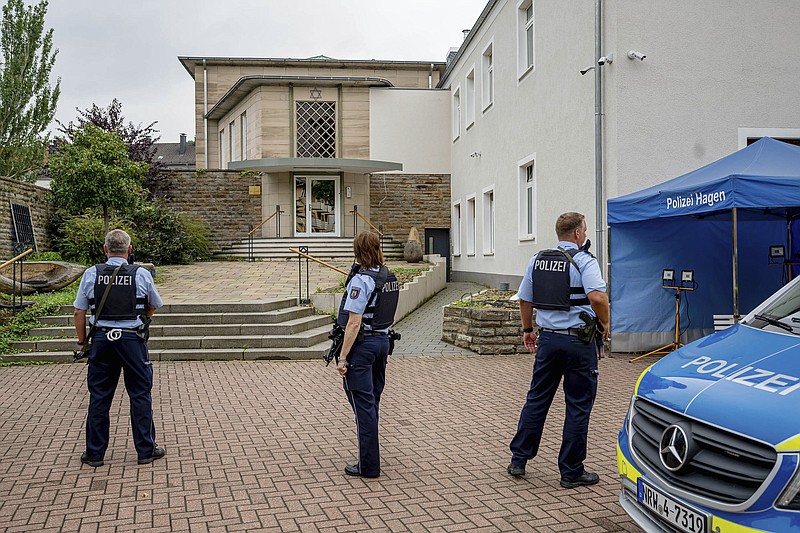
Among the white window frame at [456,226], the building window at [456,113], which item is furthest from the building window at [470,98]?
the white window frame at [456,226]

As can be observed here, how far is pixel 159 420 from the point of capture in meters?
7.38

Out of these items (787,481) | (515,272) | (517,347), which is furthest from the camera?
(515,272)

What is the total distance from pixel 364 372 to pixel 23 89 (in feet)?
77.6

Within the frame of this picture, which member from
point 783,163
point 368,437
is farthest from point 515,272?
point 368,437

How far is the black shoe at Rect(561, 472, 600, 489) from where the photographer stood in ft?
16.7

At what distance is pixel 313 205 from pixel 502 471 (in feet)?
73.0

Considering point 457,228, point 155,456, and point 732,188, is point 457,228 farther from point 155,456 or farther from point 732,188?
point 155,456

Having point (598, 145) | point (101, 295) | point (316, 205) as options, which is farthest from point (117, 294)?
point (316, 205)

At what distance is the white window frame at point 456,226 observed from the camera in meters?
24.6

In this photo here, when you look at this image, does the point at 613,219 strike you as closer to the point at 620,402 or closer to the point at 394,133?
the point at 620,402

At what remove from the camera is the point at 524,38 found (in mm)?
16516

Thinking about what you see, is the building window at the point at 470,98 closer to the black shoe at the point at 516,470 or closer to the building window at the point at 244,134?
the building window at the point at 244,134

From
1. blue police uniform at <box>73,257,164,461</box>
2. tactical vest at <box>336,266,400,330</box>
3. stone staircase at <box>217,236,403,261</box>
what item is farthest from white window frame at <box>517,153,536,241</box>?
blue police uniform at <box>73,257,164,461</box>

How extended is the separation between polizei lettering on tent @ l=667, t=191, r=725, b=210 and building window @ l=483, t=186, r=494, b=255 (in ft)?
33.7
